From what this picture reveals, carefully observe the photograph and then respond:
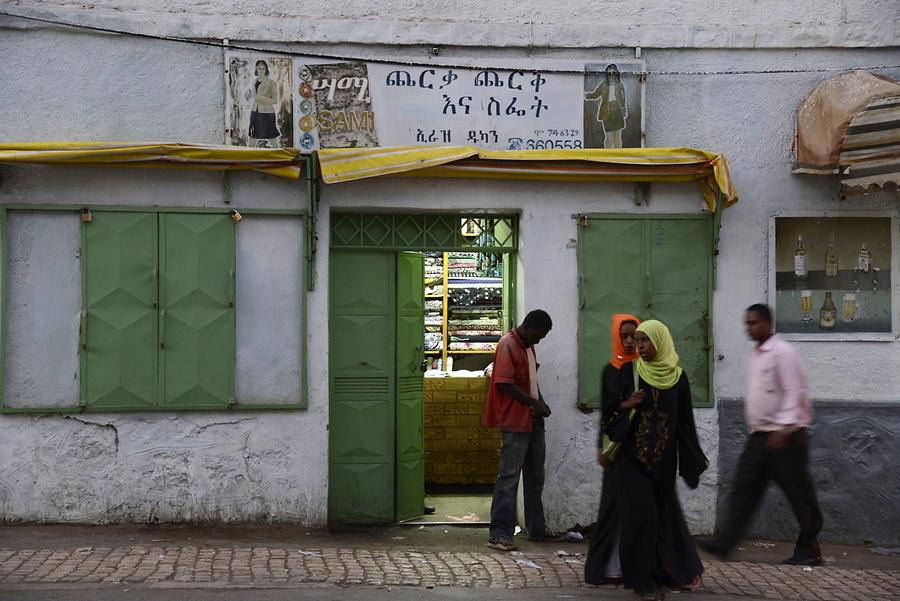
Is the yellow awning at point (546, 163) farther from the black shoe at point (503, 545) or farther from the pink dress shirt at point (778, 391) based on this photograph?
the black shoe at point (503, 545)

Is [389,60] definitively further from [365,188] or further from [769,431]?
[769,431]

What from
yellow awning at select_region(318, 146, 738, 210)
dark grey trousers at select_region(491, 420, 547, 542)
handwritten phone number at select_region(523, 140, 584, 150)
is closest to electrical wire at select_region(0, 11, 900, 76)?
handwritten phone number at select_region(523, 140, 584, 150)

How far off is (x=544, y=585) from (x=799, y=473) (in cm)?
175

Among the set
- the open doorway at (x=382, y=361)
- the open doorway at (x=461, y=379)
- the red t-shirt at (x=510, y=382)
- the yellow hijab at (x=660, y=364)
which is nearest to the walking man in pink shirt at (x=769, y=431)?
the yellow hijab at (x=660, y=364)

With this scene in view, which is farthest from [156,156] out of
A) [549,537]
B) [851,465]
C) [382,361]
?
[851,465]

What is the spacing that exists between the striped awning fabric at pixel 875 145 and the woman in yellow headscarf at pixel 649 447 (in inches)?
108

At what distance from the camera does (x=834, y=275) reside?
9117mm

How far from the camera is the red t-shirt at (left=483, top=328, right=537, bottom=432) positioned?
8219mm

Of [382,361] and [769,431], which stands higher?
[382,361]

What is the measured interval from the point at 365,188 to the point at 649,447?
11.0ft

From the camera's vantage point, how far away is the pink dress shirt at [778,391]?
6.85m

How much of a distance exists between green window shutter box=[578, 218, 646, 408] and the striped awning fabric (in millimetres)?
1674

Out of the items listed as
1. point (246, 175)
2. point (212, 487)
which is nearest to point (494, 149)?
point (246, 175)

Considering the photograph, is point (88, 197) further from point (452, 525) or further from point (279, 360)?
point (452, 525)
